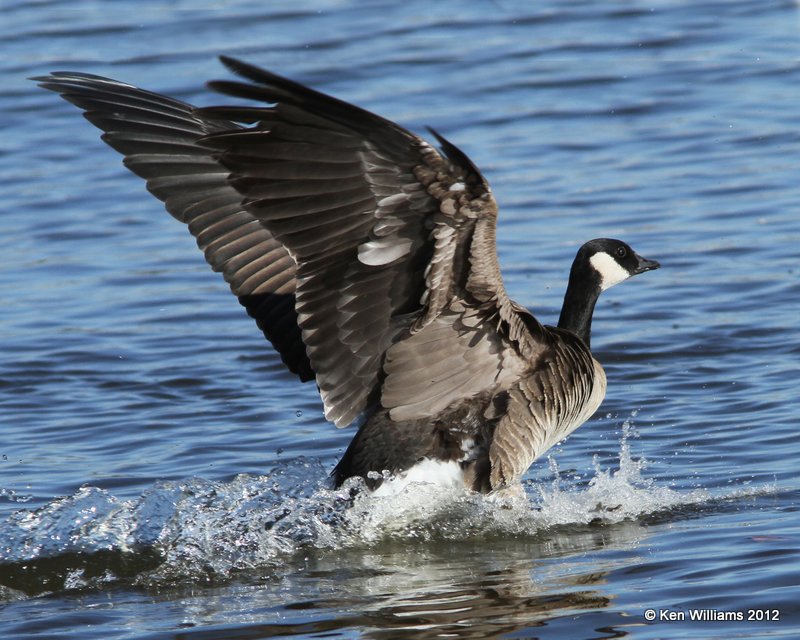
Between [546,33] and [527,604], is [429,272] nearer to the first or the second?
[527,604]

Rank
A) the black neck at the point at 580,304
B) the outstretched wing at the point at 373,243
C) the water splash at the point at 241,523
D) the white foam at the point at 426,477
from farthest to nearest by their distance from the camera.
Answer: the black neck at the point at 580,304 → the white foam at the point at 426,477 → the water splash at the point at 241,523 → the outstretched wing at the point at 373,243

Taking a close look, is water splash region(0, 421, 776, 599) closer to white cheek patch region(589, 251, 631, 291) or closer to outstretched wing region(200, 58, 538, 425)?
outstretched wing region(200, 58, 538, 425)

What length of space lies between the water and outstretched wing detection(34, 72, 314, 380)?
91cm

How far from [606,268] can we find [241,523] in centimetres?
254

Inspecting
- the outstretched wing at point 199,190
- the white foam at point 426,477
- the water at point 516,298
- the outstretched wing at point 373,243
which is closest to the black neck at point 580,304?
the water at point 516,298

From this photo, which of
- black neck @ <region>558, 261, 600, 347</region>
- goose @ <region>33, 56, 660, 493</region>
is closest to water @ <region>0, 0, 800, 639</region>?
goose @ <region>33, 56, 660, 493</region>

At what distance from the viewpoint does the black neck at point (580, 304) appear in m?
7.76

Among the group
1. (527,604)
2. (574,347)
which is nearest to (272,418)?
(574,347)

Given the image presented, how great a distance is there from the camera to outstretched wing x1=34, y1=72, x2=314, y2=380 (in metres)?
7.53

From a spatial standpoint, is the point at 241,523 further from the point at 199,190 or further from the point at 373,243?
the point at 199,190

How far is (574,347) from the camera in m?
7.20

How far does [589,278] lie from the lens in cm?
779

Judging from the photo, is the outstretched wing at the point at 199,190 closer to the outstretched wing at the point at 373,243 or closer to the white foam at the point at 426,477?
the outstretched wing at the point at 373,243

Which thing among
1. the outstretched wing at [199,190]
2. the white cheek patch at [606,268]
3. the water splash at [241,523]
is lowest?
the water splash at [241,523]
